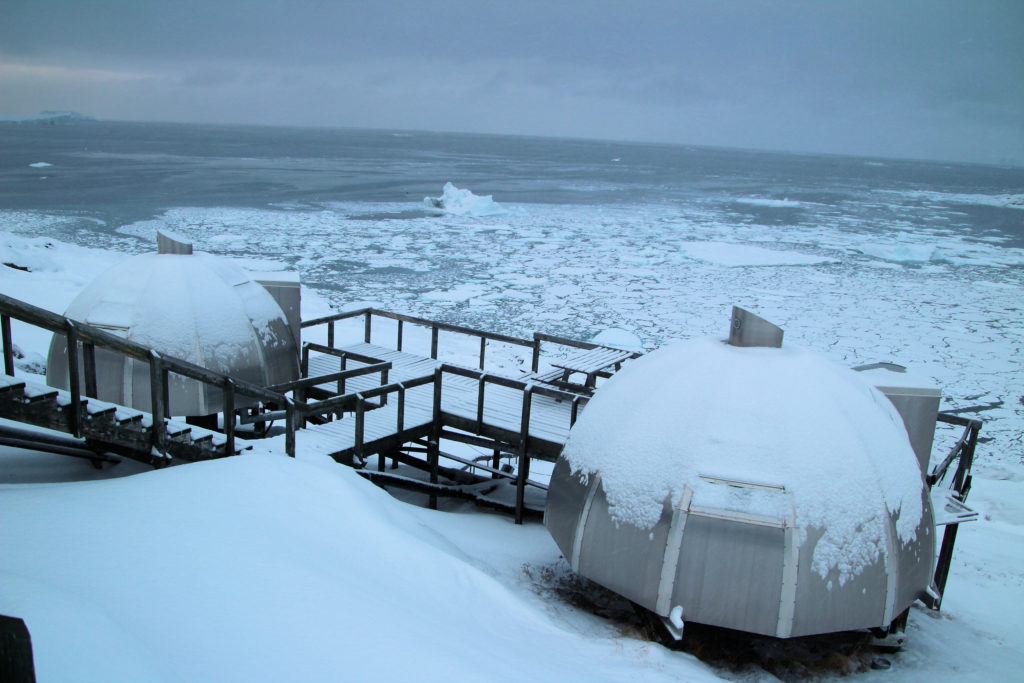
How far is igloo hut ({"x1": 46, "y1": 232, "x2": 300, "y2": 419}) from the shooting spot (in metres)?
11.6

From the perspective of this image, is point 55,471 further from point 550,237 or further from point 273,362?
point 550,237

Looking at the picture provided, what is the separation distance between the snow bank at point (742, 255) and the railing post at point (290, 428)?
35.2 m

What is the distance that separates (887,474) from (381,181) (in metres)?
90.2

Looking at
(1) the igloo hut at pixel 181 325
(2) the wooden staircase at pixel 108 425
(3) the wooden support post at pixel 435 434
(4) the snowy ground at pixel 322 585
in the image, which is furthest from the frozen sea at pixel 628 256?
(2) the wooden staircase at pixel 108 425

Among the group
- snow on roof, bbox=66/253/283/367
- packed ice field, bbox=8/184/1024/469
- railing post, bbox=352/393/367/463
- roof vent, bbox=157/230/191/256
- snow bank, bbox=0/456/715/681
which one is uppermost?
roof vent, bbox=157/230/191/256

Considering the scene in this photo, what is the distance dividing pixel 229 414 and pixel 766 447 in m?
5.97

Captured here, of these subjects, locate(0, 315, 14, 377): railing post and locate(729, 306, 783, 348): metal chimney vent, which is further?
locate(729, 306, 783, 348): metal chimney vent

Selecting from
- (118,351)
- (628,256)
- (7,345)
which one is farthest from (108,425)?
(628,256)

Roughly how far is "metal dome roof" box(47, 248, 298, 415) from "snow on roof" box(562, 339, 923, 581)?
621cm

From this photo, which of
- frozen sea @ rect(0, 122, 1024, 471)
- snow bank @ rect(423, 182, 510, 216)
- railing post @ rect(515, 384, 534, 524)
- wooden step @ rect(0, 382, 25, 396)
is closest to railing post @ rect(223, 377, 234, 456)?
wooden step @ rect(0, 382, 25, 396)

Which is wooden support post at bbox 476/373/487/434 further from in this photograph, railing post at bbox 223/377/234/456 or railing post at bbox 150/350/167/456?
railing post at bbox 150/350/167/456

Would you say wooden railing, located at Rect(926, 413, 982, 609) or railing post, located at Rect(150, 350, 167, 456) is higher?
railing post, located at Rect(150, 350, 167, 456)

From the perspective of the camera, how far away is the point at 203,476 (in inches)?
303

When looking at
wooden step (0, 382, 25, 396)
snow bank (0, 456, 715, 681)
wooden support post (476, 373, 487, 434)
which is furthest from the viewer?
wooden support post (476, 373, 487, 434)
